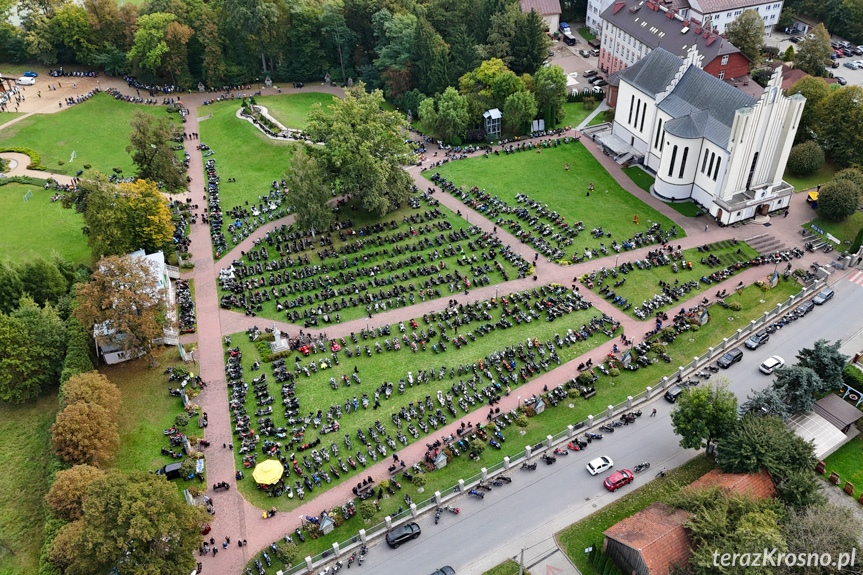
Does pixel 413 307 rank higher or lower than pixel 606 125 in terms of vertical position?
lower

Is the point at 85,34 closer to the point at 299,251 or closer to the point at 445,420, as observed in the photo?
the point at 299,251

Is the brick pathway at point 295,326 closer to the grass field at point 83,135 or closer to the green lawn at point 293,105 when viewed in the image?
the grass field at point 83,135

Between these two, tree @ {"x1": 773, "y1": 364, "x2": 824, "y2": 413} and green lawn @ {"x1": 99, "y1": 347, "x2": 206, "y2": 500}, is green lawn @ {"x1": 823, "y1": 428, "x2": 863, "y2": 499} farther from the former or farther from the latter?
green lawn @ {"x1": 99, "y1": 347, "x2": 206, "y2": 500}

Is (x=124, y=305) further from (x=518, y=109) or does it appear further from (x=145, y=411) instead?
(x=518, y=109)

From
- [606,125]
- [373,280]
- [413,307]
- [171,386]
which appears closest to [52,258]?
[171,386]

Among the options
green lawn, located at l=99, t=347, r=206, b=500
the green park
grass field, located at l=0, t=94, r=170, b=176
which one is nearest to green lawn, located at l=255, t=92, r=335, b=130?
the green park

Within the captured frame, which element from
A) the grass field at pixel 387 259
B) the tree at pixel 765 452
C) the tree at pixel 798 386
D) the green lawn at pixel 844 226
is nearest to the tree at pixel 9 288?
the grass field at pixel 387 259
